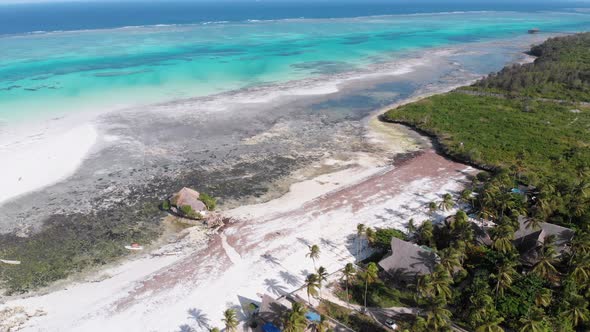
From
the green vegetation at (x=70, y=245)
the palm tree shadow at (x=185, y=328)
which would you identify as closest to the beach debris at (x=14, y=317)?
the green vegetation at (x=70, y=245)

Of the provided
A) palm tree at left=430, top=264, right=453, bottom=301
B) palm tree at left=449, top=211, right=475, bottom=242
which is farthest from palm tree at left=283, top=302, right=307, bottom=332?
palm tree at left=449, top=211, right=475, bottom=242

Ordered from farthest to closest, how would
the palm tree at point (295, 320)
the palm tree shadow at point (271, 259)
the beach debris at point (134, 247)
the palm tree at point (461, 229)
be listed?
1. the beach debris at point (134, 247)
2. the palm tree shadow at point (271, 259)
3. the palm tree at point (461, 229)
4. the palm tree at point (295, 320)

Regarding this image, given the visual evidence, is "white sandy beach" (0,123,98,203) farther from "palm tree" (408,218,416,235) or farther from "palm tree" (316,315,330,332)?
"palm tree" (408,218,416,235)

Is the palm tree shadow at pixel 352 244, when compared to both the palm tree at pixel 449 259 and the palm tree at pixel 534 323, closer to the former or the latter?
the palm tree at pixel 449 259

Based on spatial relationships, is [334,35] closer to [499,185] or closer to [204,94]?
[204,94]

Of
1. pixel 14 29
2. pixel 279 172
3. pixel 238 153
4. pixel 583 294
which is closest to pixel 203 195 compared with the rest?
pixel 279 172

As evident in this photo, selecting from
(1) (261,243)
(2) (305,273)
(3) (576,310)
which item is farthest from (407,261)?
(1) (261,243)
